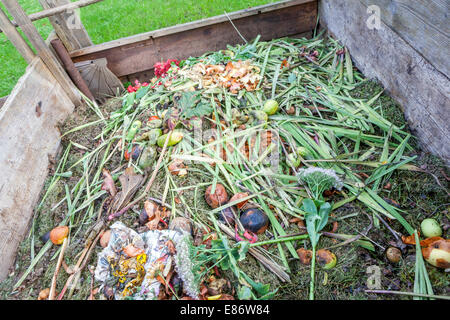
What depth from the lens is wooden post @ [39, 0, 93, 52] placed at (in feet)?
9.54

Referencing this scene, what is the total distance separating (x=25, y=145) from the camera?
2273 millimetres

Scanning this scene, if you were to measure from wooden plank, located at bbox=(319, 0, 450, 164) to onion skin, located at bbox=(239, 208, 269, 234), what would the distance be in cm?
145

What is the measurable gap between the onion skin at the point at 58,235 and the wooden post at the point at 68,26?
7.22 feet

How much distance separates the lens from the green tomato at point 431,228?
175 centimetres

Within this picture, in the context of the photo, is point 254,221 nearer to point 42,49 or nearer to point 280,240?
point 280,240

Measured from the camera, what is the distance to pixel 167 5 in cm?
492

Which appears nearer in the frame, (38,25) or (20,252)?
(20,252)

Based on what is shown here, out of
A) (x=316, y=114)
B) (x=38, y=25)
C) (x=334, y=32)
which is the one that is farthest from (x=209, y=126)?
(x=38, y=25)

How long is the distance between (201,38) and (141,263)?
2.70 m

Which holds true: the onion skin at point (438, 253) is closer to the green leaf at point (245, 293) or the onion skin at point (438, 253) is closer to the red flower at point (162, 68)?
Answer: the green leaf at point (245, 293)

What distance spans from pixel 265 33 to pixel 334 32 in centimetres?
82

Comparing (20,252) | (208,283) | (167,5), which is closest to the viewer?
(208,283)
